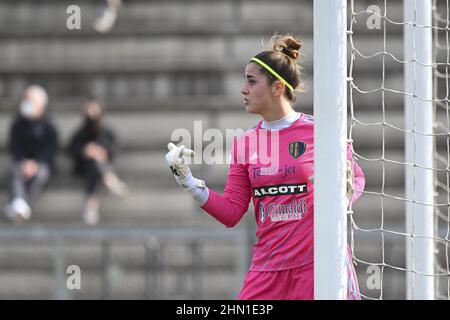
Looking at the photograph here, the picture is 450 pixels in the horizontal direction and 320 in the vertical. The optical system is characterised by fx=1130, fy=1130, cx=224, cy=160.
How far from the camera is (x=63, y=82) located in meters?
13.1

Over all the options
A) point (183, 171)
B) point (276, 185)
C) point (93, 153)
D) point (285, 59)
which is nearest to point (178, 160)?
point (183, 171)

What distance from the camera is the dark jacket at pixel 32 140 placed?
458 inches

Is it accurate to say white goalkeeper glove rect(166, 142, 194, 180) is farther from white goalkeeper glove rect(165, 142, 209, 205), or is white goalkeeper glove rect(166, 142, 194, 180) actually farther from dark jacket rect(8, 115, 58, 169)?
dark jacket rect(8, 115, 58, 169)

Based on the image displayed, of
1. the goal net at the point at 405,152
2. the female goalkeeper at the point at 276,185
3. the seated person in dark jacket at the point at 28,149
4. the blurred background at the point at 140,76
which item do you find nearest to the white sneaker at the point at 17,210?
the seated person in dark jacket at the point at 28,149

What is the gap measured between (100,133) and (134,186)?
0.86 meters

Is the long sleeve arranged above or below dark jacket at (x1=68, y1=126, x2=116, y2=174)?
below

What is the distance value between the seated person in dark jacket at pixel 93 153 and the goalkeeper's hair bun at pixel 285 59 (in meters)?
6.22

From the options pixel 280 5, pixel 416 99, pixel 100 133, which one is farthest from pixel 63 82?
pixel 416 99

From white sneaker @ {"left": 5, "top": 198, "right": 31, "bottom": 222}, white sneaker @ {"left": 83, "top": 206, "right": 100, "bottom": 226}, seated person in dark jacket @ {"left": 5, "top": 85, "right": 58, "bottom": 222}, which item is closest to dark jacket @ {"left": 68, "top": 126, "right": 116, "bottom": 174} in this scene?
seated person in dark jacket @ {"left": 5, "top": 85, "right": 58, "bottom": 222}

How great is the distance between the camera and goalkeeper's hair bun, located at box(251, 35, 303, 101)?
5.66m

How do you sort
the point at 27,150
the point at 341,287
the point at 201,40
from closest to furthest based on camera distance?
the point at 341,287 → the point at 27,150 → the point at 201,40

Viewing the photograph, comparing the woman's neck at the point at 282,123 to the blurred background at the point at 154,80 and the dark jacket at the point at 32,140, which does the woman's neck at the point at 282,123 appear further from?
the dark jacket at the point at 32,140

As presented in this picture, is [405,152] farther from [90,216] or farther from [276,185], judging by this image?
[90,216]

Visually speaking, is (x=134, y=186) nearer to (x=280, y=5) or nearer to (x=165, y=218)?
(x=165, y=218)
